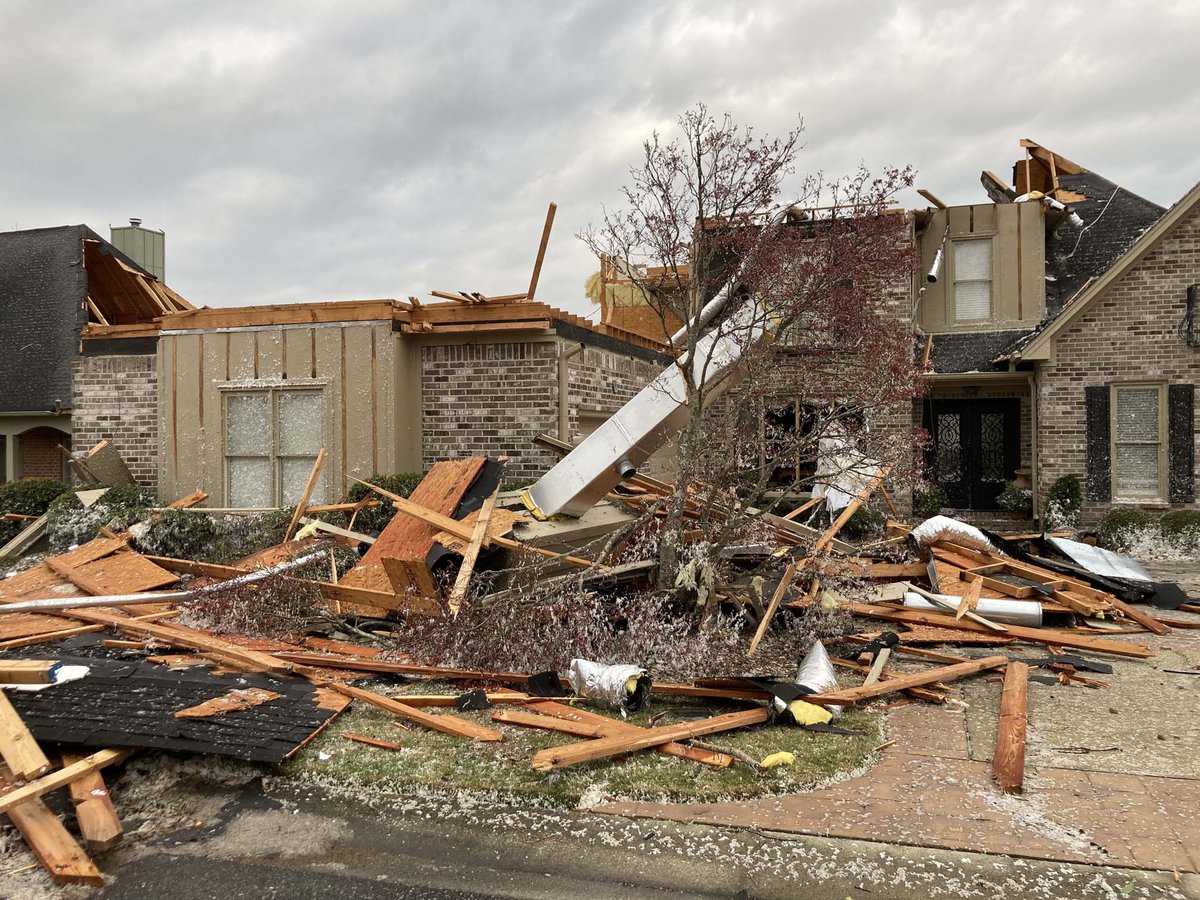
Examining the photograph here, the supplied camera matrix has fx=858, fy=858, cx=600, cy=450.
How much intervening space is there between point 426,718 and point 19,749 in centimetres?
209

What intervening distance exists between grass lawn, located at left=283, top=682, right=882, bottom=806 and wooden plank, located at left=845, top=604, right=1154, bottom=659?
120 inches

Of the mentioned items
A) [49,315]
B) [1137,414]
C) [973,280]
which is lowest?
[1137,414]

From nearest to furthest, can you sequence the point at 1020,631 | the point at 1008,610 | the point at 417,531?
the point at 1020,631
the point at 1008,610
the point at 417,531

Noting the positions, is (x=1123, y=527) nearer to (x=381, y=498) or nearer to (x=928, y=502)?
(x=928, y=502)

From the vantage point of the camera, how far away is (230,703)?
207 inches

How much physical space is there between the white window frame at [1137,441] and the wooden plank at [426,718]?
13086 mm

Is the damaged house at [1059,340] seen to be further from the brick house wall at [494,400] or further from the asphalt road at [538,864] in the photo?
the asphalt road at [538,864]

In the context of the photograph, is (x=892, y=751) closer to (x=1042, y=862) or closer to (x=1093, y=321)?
(x=1042, y=862)

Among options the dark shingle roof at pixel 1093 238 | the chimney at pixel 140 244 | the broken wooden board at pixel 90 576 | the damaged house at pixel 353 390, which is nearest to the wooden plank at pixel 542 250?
the damaged house at pixel 353 390

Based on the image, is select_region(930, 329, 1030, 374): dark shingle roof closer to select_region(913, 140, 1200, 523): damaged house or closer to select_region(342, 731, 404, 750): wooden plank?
select_region(913, 140, 1200, 523): damaged house

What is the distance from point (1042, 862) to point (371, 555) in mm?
6286

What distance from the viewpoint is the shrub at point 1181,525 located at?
13234mm

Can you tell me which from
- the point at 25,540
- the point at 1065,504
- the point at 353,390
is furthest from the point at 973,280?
the point at 25,540

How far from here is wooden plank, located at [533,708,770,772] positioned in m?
4.53
